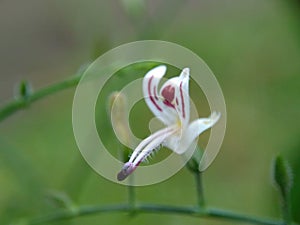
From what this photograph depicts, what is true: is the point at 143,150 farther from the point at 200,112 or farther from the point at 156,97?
the point at 200,112

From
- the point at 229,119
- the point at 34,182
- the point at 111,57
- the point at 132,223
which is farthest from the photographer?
the point at 229,119

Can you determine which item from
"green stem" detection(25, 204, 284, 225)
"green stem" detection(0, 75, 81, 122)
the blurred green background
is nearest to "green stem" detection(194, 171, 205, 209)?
"green stem" detection(25, 204, 284, 225)

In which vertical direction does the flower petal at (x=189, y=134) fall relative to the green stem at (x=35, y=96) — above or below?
below

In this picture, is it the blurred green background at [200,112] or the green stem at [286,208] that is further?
the blurred green background at [200,112]

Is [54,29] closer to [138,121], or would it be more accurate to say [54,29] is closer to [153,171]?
[138,121]

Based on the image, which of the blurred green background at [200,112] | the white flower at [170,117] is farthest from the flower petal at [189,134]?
the blurred green background at [200,112]

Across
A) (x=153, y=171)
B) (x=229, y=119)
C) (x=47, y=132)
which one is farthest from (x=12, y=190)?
(x=153, y=171)

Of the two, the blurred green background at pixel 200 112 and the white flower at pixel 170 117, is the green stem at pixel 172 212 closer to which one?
the white flower at pixel 170 117

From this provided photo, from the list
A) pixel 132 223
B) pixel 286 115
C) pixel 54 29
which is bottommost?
pixel 132 223
